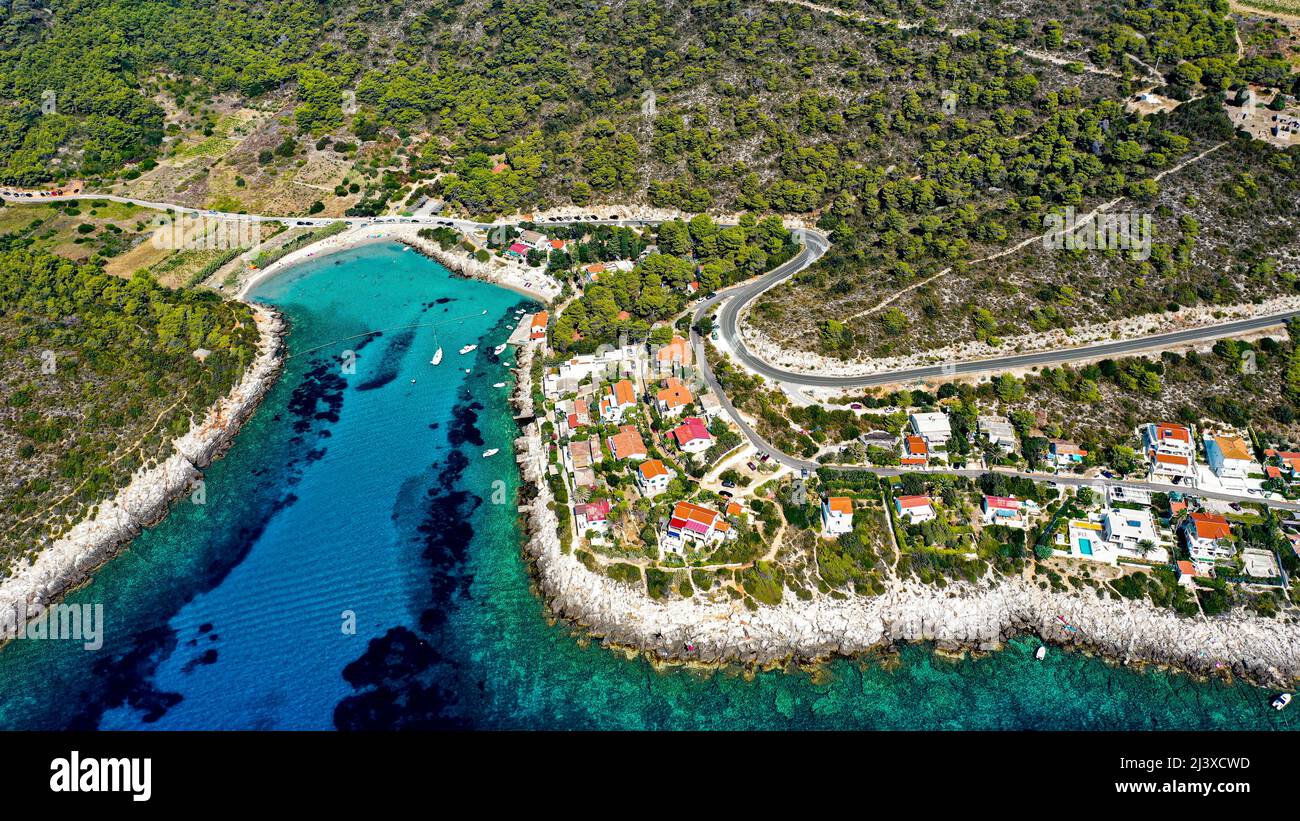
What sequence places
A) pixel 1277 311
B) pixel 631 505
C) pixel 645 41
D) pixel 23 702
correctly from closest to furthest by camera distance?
pixel 23 702
pixel 631 505
pixel 1277 311
pixel 645 41

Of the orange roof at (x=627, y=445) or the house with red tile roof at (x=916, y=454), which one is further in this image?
the orange roof at (x=627, y=445)

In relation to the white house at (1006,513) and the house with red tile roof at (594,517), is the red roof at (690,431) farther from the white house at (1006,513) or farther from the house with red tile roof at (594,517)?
the white house at (1006,513)

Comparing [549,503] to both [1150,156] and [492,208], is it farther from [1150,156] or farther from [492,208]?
[1150,156]

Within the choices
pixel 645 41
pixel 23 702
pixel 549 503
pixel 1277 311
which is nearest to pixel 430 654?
pixel 549 503

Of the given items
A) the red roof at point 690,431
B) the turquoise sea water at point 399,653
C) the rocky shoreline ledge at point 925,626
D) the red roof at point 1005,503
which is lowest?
the turquoise sea water at point 399,653

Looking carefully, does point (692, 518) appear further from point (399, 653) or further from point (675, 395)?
point (399, 653)

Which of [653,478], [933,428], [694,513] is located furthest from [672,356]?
[933,428]

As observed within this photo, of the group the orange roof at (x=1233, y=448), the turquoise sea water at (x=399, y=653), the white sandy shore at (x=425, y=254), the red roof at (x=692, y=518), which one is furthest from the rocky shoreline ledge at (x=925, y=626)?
the white sandy shore at (x=425, y=254)

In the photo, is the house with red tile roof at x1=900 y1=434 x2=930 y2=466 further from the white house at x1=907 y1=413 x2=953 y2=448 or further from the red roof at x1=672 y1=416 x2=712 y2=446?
the red roof at x1=672 y1=416 x2=712 y2=446
